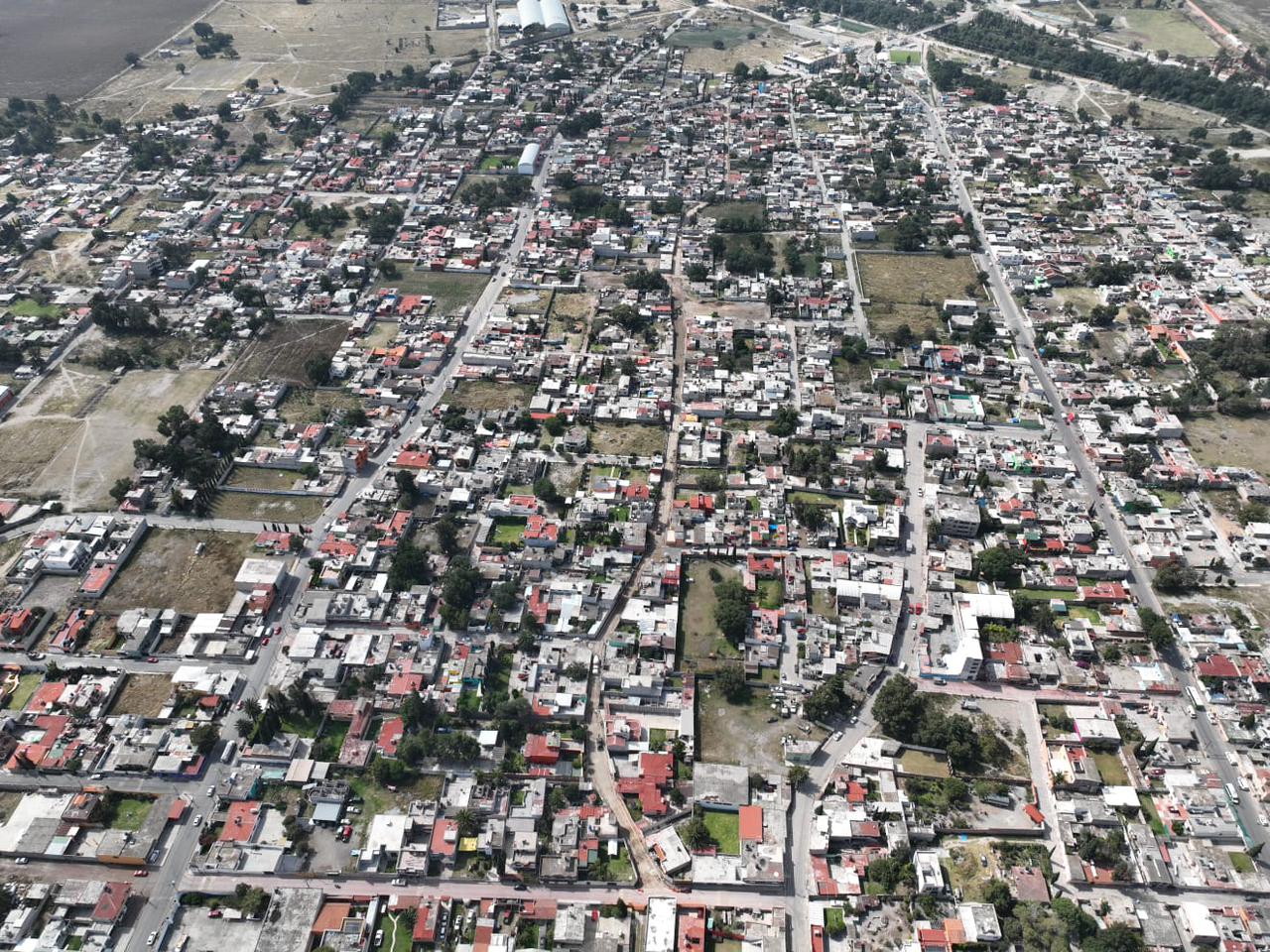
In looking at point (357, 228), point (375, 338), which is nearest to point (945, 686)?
point (375, 338)

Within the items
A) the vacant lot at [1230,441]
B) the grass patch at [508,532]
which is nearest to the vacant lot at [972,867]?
the grass patch at [508,532]

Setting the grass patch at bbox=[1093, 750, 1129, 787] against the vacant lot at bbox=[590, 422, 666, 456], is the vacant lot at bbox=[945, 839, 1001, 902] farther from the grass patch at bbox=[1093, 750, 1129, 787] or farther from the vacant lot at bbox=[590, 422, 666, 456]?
the vacant lot at bbox=[590, 422, 666, 456]

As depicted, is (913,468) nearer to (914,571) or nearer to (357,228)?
(914,571)

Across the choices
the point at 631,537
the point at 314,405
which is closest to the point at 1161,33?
the point at 631,537

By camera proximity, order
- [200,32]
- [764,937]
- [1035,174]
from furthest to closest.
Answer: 1. [200,32]
2. [1035,174]
3. [764,937]

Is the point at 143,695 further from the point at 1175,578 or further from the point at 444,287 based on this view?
the point at 1175,578

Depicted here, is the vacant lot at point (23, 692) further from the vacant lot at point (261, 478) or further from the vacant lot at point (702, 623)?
the vacant lot at point (702, 623)
